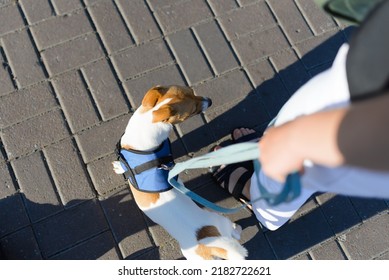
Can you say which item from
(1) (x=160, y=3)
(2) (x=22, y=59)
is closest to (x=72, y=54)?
(2) (x=22, y=59)

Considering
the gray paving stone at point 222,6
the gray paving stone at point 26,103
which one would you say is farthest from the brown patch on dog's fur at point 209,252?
the gray paving stone at point 222,6

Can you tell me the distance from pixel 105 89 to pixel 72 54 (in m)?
0.39

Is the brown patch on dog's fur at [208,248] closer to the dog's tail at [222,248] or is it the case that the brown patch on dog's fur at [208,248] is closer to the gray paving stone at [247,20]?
the dog's tail at [222,248]

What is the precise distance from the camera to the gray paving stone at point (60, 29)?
10.9ft

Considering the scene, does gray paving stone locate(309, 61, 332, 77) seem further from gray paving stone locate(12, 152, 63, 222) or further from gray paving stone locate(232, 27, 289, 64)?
gray paving stone locate(12, 152, 63, 222)

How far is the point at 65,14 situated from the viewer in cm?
339

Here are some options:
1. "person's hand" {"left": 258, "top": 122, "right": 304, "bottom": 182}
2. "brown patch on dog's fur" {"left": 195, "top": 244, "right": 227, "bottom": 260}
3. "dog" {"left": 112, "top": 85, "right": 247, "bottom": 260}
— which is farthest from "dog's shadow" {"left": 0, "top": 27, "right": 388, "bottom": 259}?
"person's hand" {"left": 258, "top": 122, "right": 304, "bottom": 182}

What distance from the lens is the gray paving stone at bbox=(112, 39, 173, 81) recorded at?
10.8ft

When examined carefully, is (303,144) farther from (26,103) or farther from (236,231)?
(26,103)

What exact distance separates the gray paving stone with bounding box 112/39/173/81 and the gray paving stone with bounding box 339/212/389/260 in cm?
191

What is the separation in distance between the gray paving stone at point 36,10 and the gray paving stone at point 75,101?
1.76 ft

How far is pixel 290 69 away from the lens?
134 inches

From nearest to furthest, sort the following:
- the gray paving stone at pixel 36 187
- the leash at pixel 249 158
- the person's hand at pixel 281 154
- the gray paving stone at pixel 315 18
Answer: the person's hand at pixel 281 154
the leash at pixel 249 158
the gray paving stone at pixel 36 187
the gray paving stone at pixel 315 18

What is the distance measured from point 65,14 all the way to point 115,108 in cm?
89
